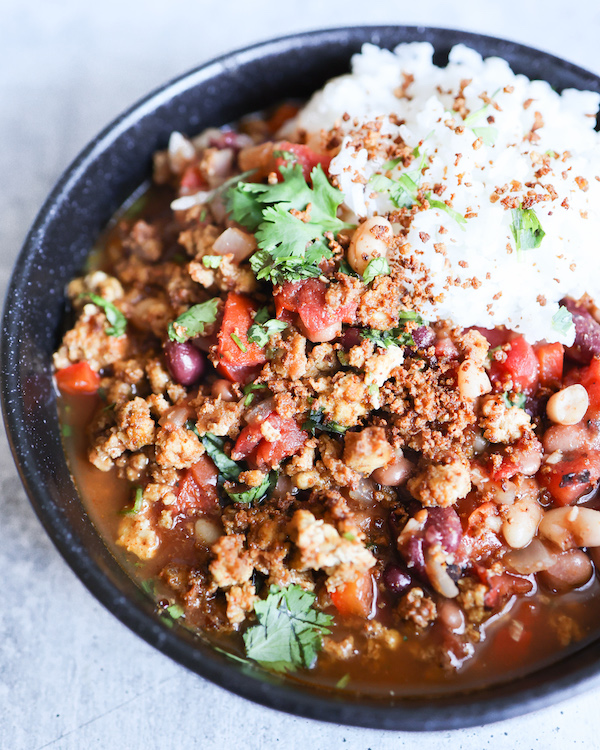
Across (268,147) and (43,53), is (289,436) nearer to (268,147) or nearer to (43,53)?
(268,147)

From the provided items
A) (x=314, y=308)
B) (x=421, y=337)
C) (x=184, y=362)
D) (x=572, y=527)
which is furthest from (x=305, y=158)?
(x=572, y=527)

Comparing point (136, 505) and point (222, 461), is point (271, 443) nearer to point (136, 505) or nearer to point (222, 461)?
point (222, 461)

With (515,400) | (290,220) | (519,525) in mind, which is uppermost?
(290,220)

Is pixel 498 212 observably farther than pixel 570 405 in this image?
Yes

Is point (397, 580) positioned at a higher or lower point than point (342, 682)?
higher

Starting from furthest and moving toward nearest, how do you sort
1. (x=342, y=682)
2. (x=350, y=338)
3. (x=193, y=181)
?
(x=193, y=181) → (x=350, y=338) → (x=342, y=682)

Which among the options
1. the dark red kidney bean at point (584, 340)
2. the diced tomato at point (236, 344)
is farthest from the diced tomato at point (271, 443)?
the dark red kidney bean at point (584, 340)
